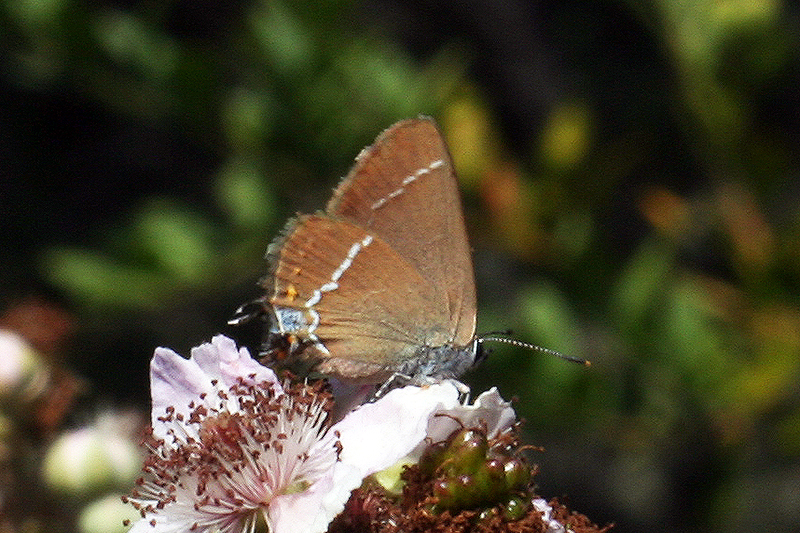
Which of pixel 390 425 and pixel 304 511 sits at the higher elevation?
pixel 390 425

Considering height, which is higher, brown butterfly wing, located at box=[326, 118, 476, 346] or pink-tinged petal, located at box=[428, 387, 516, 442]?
brown butterfly wing, located at box=[326, 118, 476, 346]

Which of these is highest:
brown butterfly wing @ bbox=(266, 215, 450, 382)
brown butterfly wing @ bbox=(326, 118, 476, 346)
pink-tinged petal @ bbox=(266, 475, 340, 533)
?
brown butterfly wing @ bbox=(326, 118, 476, 346)

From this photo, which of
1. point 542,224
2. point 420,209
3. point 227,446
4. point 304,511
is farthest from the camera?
point 542,224

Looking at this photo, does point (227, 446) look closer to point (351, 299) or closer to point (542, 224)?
point (351, 299)

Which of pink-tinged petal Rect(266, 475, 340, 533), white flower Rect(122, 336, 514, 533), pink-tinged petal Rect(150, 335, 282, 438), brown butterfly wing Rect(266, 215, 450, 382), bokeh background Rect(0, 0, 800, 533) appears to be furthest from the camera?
bokeh background Rect(0, 0, 800, 533)

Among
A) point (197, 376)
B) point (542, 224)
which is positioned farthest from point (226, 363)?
point (542, 224)

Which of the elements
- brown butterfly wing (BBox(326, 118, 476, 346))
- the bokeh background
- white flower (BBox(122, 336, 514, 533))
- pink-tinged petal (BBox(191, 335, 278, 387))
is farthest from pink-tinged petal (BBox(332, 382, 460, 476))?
the bokeh background

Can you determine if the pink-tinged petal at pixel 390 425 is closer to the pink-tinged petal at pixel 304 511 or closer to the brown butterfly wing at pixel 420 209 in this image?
the pink-tinged petal at pixel 304 511

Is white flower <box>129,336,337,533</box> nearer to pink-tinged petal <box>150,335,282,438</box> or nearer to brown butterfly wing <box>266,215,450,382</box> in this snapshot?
pink-tinged petal <box>150,335,282,438</box>

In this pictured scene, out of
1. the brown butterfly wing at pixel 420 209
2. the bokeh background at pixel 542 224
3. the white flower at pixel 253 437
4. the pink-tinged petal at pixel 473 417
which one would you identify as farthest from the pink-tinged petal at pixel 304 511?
the bokeh background at pixel 542 224
